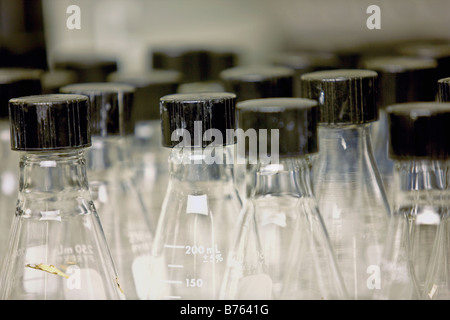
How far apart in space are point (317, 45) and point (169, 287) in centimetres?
89

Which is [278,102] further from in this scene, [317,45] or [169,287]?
[317,45]

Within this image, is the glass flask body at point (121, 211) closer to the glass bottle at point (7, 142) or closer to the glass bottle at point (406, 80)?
the glass bottle at point (7, 142)

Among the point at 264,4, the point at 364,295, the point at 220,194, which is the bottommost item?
the point at 364,295

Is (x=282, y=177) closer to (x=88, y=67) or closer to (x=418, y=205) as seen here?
(x=418, y=205)

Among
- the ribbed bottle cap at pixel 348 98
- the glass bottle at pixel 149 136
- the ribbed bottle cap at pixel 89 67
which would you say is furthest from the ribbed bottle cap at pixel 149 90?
the ribbed bottle cap at pixel 348 98

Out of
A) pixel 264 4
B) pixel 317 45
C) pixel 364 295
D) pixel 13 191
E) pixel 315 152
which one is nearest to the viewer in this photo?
pixel 315 152

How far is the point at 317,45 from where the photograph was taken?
1.53m

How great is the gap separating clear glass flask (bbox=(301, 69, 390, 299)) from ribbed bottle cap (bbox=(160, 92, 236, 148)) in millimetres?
118

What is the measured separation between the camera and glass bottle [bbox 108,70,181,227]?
1.15m

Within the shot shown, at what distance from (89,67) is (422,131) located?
83 cm

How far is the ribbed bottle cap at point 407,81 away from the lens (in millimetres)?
1010

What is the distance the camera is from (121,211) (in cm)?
102

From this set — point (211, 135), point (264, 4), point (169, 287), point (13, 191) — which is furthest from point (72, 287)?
point (264, 4)

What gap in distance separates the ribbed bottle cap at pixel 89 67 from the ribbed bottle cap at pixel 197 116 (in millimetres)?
612
